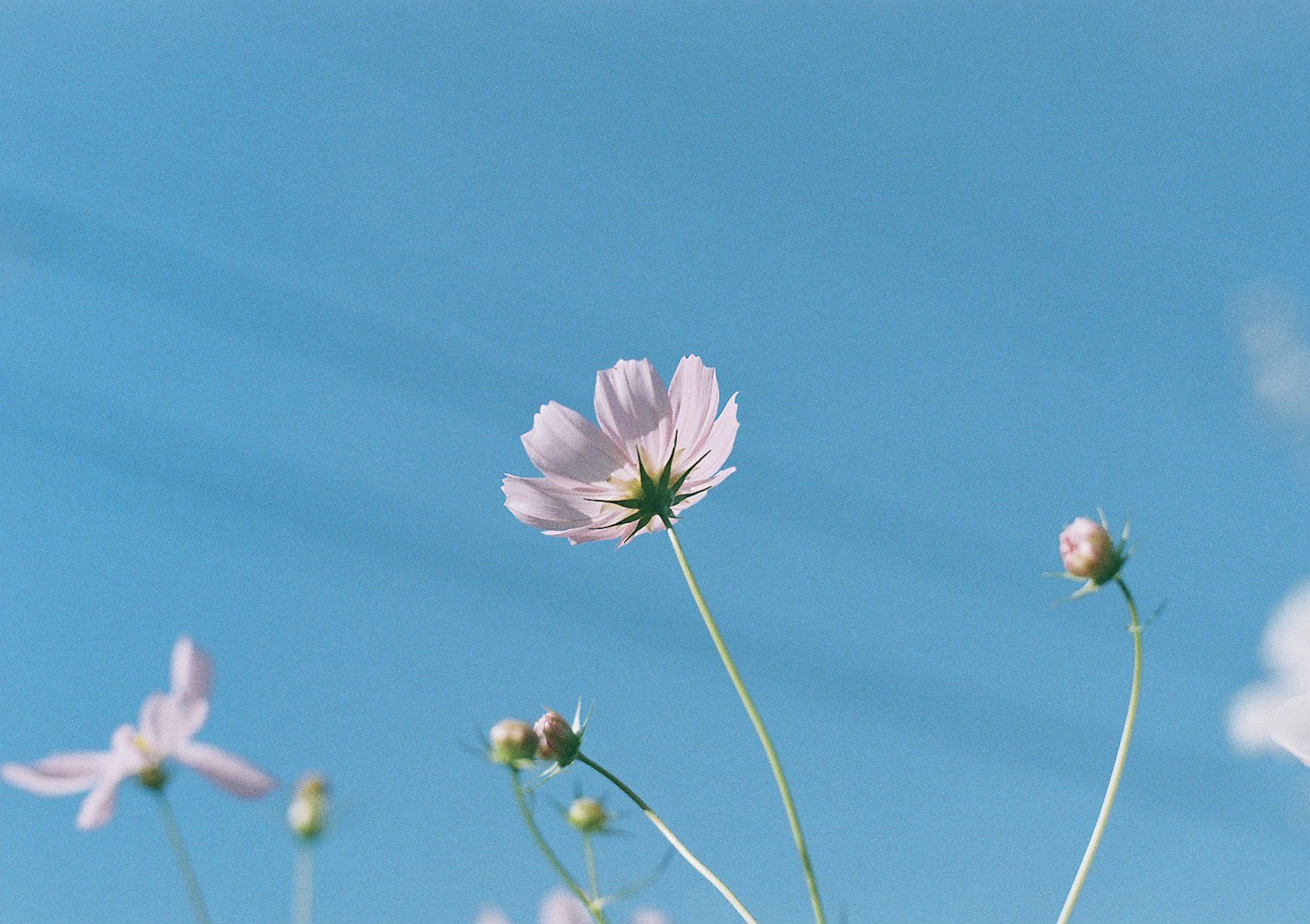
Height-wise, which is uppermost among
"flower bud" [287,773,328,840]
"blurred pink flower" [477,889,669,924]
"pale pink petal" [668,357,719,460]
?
"pale pink petal" [668,357,719,460]

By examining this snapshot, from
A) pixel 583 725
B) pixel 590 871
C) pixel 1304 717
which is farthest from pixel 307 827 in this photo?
pixel 1304 717

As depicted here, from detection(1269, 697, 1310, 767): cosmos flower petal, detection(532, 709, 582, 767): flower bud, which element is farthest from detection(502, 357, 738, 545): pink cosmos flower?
detection(1269, 697, 1310, 767): cosmos flower petal

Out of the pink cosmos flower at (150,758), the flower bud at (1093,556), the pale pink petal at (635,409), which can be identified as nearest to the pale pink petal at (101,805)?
the pink cosmos flower at (150,758)

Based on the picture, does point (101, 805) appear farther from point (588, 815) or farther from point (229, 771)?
point (588, 815)

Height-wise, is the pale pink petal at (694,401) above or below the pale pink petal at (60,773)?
above

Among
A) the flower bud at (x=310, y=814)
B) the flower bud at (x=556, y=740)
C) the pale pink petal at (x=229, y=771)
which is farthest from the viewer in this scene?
the flower bud at (x=310, y=814)

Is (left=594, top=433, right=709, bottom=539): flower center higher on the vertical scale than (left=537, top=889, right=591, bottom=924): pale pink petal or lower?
higher

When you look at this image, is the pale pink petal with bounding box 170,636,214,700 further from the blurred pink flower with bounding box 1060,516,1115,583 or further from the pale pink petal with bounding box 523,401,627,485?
the blurred pink flower with bounding box 1060,516,1115,583

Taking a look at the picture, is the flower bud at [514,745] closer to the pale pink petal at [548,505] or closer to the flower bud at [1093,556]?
the pale pink petal at [548,505]
